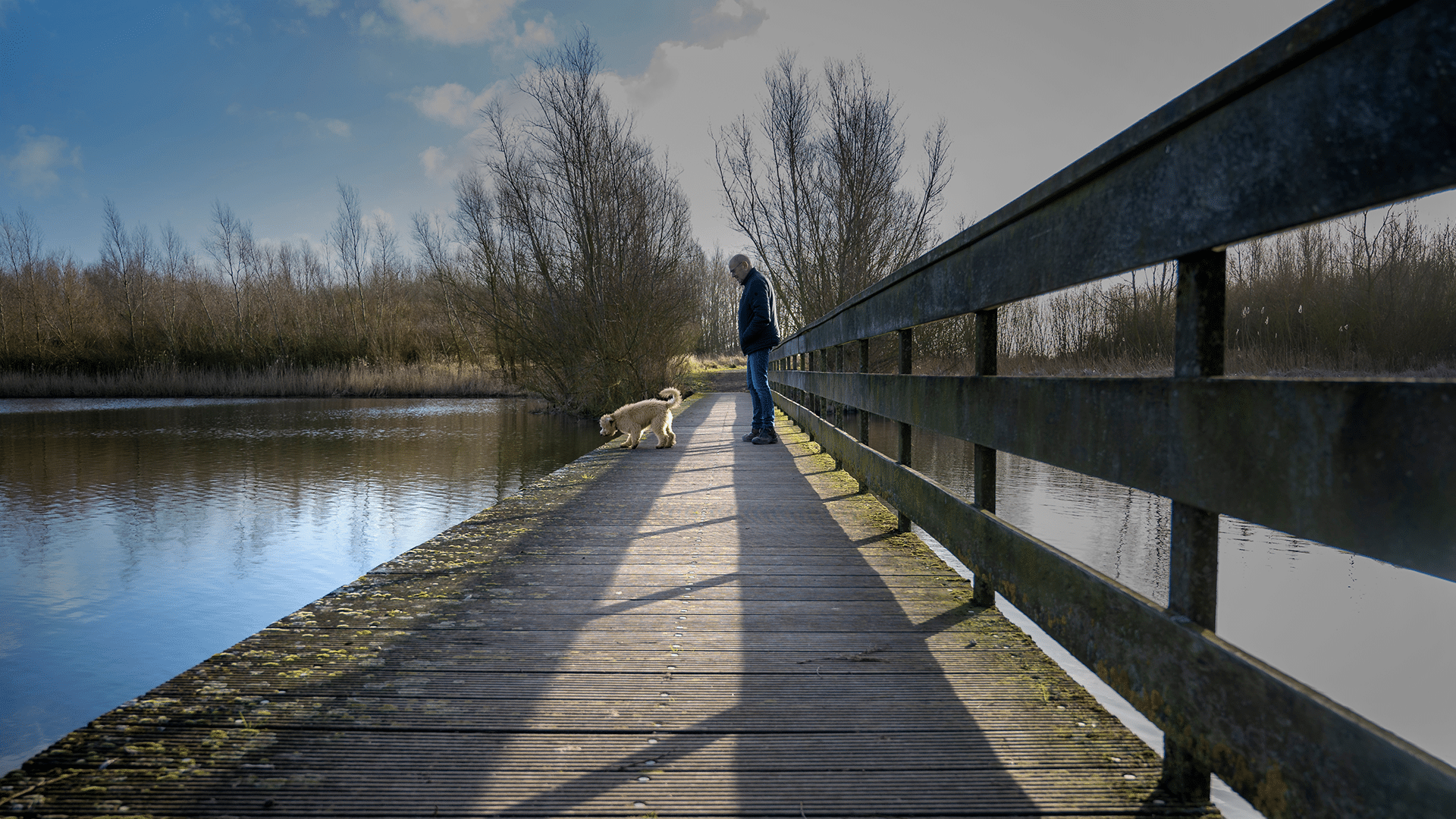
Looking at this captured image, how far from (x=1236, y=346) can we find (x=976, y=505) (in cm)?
199

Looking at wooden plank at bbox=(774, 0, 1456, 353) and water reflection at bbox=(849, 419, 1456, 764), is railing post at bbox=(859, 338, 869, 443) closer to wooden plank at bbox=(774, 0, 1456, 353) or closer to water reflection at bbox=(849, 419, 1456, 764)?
water reflection at bbox=(849, 419, 1456, 764)

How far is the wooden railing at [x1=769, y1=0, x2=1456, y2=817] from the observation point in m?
0.82

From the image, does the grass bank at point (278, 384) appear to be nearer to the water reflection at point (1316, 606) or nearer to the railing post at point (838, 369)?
the railing post at point (838, 369)

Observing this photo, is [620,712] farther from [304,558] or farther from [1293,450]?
[304,558]

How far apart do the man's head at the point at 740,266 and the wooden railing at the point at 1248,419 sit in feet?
17.4

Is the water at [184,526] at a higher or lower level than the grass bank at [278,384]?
lower

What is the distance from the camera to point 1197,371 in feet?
3.92

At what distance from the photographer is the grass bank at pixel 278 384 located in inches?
935

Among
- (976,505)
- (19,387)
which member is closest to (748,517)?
(976,505)

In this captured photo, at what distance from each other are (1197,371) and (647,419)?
20.5 ft

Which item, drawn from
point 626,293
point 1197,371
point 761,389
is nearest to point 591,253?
point 626,293

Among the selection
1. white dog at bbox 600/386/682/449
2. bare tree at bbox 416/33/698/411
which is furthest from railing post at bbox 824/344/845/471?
bare tree at bbox 416/33/698/411

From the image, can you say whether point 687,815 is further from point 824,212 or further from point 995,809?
point 824,212

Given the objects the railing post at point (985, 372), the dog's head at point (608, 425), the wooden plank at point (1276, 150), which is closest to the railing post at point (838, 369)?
the dog's head at point (608, 425)
